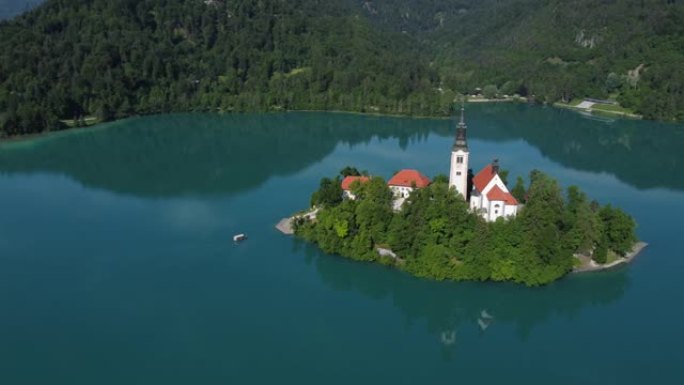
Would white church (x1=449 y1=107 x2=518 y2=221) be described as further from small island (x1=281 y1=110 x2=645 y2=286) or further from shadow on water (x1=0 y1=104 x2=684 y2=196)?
shadow on water (x1=0 y1=104 x2=684 y2=196)

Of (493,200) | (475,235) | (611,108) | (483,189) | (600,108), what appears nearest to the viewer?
(475,235)

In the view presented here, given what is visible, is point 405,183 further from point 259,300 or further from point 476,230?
point 259,300

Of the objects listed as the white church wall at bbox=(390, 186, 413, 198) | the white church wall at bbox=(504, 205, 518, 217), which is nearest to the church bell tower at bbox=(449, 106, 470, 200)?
the white church wall at bbox=(504, 205, 518, 217)

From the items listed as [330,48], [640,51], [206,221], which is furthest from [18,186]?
[640,51]

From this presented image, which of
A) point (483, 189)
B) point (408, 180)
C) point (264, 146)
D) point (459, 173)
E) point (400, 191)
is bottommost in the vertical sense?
point (264, 146)

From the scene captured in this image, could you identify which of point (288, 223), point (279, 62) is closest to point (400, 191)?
point (288, 223)
